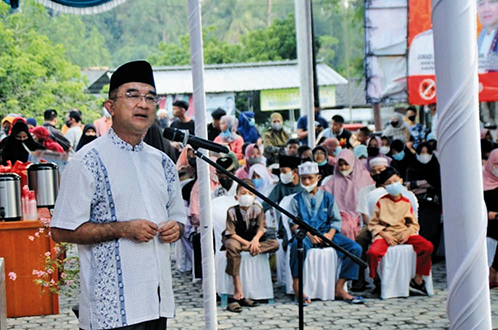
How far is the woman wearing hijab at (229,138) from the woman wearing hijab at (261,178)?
146 cm

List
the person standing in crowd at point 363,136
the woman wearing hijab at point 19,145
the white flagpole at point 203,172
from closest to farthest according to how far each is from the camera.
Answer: the white flagpole at point 203,172 → the woman wearing hijab at point 19,145 → the person standing in crowd at point 363,136

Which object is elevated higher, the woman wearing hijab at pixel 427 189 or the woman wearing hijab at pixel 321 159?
the woman wearing hijab at pixel 321 159

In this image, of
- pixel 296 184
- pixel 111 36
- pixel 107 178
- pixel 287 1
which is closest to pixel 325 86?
pixel 296 184

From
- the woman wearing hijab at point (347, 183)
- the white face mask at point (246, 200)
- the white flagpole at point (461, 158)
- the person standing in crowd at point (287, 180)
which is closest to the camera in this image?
the white flagpole at point (461, 158)

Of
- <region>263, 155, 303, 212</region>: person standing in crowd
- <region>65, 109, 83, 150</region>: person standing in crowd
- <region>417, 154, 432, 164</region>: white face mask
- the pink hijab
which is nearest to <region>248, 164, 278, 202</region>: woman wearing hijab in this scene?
<region>263, 155, 303, 212</region>: person standing in crowd

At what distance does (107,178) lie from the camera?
12.5ft

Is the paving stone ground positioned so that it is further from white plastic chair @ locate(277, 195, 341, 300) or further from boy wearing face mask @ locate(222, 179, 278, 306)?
boy wearing face mask @ locate(222, 179, 278, 306)

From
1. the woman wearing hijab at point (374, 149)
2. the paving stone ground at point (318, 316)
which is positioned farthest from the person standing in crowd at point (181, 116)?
the paving stone ground at point (318, 316)

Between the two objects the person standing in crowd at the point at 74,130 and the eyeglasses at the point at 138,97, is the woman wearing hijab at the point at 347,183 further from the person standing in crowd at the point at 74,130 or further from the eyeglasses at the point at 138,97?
the person standing in crowd at the point at 74,130

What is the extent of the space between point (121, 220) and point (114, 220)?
0.10 ft

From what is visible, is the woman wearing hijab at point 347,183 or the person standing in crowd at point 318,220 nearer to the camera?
the person standing in crowd at point 318,220

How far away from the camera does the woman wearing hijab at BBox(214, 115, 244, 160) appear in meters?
12.2

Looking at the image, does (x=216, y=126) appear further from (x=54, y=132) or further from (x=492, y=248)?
(x=492, y=248)

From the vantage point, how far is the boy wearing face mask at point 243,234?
28.1 feet
